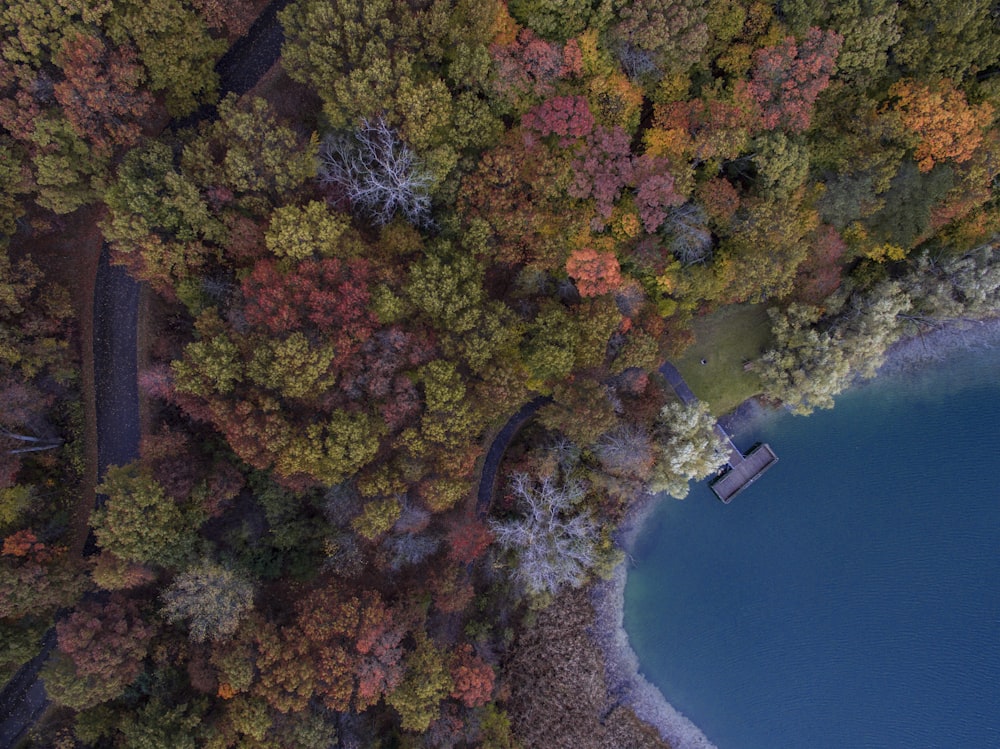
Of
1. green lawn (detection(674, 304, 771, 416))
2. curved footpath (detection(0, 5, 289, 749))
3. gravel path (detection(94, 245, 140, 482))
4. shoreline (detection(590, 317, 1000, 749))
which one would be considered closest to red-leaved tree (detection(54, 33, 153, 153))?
curved footpath (detection(0, 5, 289, 749))

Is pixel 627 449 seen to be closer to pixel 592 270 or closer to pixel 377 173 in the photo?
pixel 592 270

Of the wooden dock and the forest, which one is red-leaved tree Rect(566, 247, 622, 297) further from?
the wooden dock

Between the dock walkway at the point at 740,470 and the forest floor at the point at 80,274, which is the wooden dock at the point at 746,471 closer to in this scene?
the dock walkway at the point at 740,470

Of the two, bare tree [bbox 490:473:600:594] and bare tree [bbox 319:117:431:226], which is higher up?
bare tree [bbox 319:117:431:226]

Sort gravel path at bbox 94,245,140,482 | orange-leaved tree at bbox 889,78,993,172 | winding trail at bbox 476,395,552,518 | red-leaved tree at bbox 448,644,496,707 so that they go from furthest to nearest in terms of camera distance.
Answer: winding trail at bbox 476,395,552,518 < gravel path at bbox 94,245,140,482 < red-leaved tree at bbox 448,644,496,707 < orange-leaved tree at bbox 889,78,993,172

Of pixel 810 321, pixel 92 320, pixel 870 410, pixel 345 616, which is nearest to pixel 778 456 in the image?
pixel 870 410

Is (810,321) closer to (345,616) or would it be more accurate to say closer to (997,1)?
(997,1)
